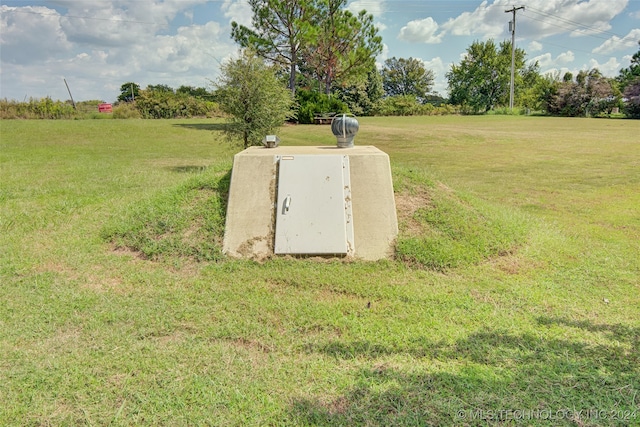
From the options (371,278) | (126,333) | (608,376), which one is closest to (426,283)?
(371,278)

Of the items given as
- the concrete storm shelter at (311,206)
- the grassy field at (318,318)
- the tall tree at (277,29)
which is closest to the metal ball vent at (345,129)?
the concrete storm shelter at (311,206)

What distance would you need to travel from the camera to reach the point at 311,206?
173 inches

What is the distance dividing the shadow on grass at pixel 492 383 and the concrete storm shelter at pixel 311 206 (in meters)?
1.62

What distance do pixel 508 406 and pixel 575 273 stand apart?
2407 millimetres

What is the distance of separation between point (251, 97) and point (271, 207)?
4538 mm

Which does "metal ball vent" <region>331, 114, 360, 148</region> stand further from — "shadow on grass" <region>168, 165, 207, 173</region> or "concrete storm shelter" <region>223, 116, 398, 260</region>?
"shadow on grass" <region>168, 165, 207, 173</region>

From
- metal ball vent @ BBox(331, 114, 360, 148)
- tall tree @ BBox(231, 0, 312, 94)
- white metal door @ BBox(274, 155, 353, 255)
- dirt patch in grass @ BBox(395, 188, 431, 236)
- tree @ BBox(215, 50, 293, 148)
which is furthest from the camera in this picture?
tall tree @ BBox(231, 0, 312, 94)

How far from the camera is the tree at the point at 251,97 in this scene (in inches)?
324

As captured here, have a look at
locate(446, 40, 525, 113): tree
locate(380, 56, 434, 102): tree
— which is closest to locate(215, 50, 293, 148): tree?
locate(446, 40, 525, 113): tree

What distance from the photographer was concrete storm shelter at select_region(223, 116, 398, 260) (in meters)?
4.27

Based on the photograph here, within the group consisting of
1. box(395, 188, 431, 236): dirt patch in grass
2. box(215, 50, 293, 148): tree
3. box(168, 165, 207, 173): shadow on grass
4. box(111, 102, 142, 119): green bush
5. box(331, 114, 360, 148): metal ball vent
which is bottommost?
box(395, 188, 431, 236): dirt patch in grass

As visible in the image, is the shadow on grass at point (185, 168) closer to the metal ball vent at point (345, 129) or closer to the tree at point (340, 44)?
the metal ball vent at point (345, 129)

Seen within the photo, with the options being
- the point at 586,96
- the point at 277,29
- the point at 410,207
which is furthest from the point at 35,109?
the point at 586,96

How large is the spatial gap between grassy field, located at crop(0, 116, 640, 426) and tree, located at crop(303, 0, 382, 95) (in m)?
21.0
